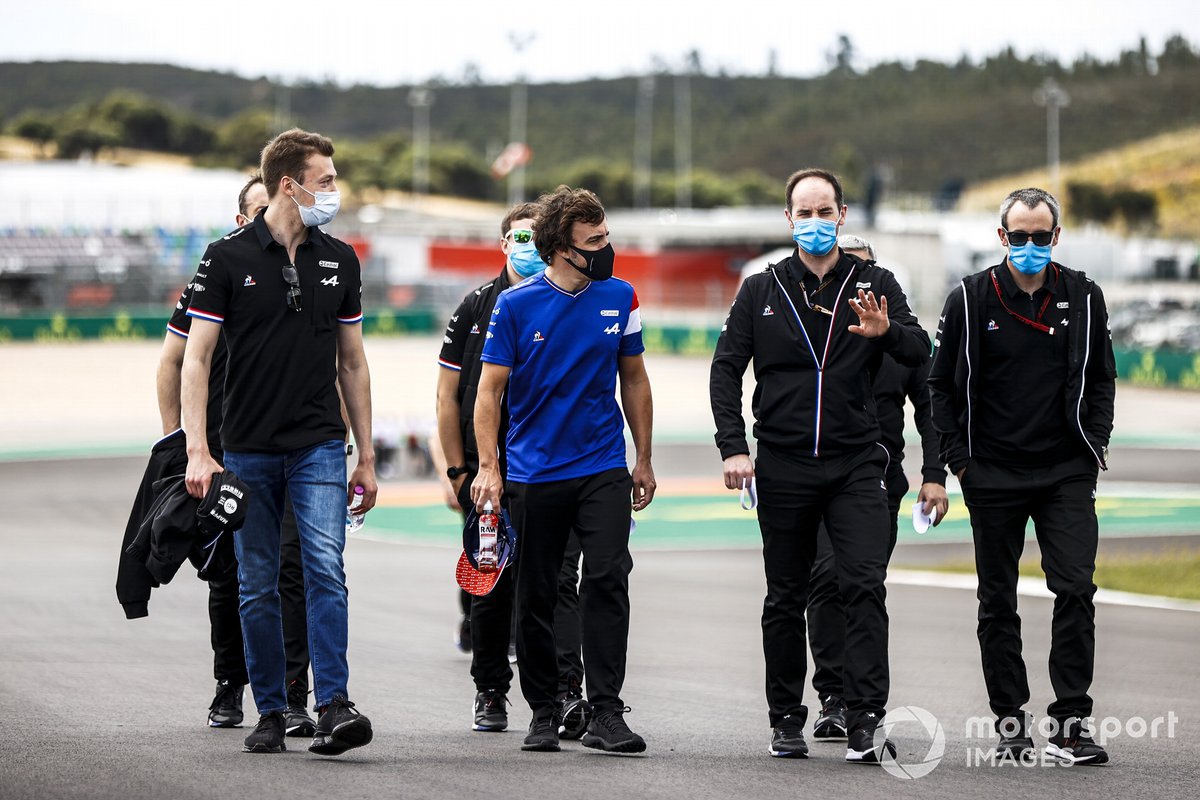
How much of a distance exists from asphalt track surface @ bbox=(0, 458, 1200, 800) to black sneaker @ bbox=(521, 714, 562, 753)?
0.35 feet

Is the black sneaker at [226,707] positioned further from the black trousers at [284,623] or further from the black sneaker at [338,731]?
the black sneaker at [338,731]

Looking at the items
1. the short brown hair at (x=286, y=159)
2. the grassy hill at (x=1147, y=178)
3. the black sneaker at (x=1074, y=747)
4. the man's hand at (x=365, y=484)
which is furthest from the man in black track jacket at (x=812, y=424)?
the grassy hill at (x=1147, y=178)

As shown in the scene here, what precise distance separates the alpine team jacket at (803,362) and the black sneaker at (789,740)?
3.26 feet

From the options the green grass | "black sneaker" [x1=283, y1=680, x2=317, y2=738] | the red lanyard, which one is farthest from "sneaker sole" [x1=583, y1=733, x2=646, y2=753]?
the green grass

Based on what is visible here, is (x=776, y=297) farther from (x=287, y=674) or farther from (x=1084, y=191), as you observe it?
(x=1084, y=191)

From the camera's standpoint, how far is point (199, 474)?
19.2ft

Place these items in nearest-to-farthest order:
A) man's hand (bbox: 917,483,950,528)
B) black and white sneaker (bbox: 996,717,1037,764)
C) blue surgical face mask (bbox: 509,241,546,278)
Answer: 1. black and white sneaker (bbox: 996,717,1037,764)
2. man's hand (bbox: 917,483,950,528)
3. blue surgical face mask (bbox: 509,241,546,278)

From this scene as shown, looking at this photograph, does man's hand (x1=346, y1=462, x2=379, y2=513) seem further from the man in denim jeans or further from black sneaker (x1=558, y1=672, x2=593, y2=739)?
black sneaker (x1=558, y1=672, x2=593, y2=739)

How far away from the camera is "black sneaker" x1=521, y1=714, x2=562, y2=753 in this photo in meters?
6.18

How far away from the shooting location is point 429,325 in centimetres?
5441

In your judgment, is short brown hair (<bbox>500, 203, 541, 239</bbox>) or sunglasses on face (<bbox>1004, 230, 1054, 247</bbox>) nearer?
sunglasses on face (<bbox>1004, 230, 1054, 247</bbox>)

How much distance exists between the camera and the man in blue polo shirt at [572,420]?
20.2 feet

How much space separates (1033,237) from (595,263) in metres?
1.68

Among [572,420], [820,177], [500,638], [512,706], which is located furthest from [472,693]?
[820,177]
